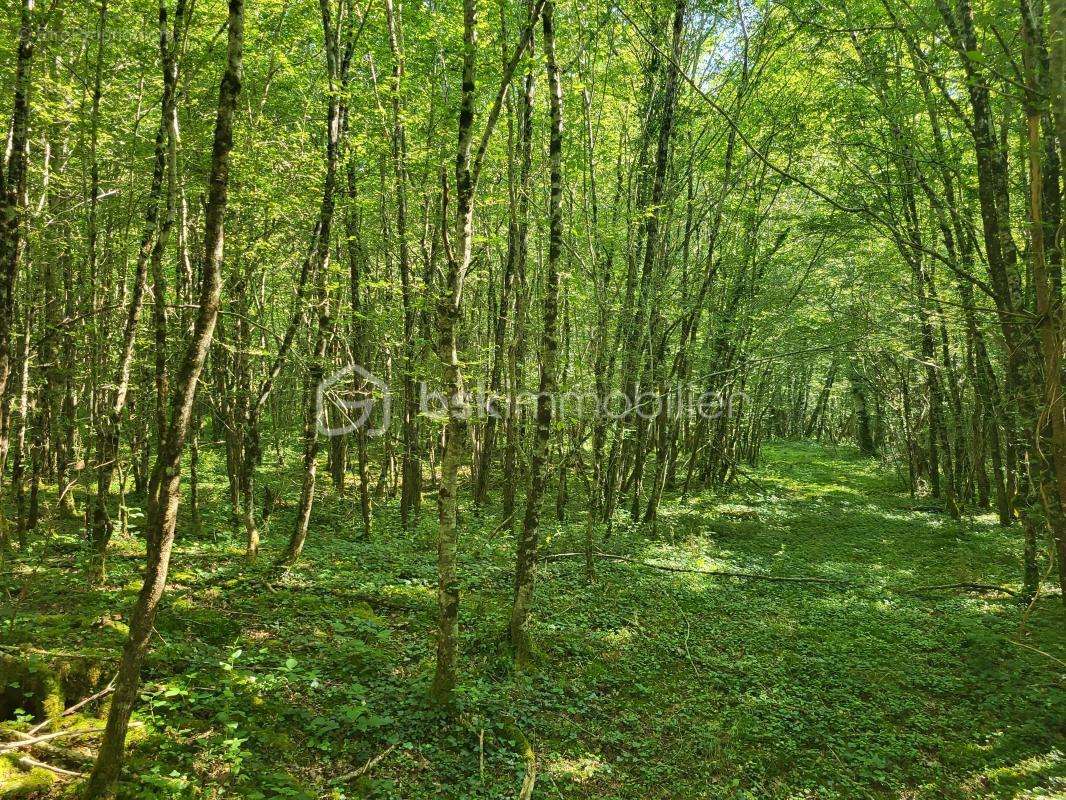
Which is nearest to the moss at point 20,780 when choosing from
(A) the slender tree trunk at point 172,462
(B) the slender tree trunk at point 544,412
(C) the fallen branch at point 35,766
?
(C) the fallen branch at point 35,766

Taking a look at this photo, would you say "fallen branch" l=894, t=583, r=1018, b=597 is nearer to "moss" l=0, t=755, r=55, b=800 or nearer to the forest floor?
the forest floor

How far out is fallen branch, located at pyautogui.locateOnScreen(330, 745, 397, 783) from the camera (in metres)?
4.90

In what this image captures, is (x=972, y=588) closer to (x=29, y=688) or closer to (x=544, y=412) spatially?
(x=544, y=412)

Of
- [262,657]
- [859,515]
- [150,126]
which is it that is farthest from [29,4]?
[859,515]

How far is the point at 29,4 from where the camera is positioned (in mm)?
5691

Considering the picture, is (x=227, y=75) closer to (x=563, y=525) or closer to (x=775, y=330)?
(x=563, y=525)

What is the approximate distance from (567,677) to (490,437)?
9432 mm

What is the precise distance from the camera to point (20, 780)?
3875mm

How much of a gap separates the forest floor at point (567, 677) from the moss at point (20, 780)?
0.04 m

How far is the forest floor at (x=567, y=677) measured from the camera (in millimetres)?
5180

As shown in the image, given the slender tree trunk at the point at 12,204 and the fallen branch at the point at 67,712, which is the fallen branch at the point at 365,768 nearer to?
the fallen branch at the point at 67,712

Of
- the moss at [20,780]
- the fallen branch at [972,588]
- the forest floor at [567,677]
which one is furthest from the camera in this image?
the fallen branch at [972,588]

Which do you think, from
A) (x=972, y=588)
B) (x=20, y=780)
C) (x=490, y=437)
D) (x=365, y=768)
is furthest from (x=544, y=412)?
(x=972, y=588)

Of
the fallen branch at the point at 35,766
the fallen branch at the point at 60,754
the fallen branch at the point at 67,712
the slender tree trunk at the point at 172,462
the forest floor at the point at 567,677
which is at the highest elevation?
the slender tree trunk at the point at 172,462
